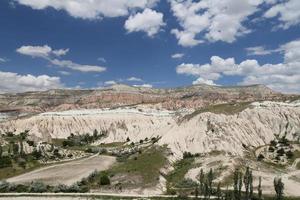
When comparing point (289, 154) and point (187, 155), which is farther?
point (187, 155)

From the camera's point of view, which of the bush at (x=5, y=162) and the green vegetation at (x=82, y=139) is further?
the green vegetation at (x=82, y=139)

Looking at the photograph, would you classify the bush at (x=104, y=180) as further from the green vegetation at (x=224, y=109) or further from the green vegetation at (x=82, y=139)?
the green vegetation at (x=82, y=139)

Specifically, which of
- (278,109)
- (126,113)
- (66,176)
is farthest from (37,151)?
(126,113)

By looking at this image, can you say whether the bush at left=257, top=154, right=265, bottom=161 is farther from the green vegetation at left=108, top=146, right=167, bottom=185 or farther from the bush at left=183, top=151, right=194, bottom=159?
the green vegetation at left=108, top=146, right=167, bottom=185

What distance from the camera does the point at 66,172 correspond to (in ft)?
298

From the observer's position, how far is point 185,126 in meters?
118

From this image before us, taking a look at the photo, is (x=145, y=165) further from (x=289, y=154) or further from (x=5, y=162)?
(x=289, y=154)

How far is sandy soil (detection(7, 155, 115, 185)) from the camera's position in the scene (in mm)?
85406

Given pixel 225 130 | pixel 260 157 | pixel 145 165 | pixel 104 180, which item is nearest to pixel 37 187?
pixel 104 180

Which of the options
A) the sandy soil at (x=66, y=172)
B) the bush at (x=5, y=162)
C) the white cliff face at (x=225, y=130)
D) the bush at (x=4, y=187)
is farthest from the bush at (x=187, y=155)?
the bush at (x=4, y=187)

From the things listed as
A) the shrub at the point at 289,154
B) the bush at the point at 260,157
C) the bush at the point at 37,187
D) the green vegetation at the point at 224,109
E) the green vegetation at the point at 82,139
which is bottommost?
the bush at the point at 37,187

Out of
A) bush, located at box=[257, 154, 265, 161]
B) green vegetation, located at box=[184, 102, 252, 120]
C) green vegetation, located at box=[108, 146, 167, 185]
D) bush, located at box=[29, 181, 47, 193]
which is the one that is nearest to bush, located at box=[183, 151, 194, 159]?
green vegetation, located at box=[108, 146, 167, 185]

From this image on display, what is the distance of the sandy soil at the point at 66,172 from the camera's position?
85.4m

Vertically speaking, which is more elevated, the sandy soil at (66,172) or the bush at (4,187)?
the sandy soil at (66,172)
